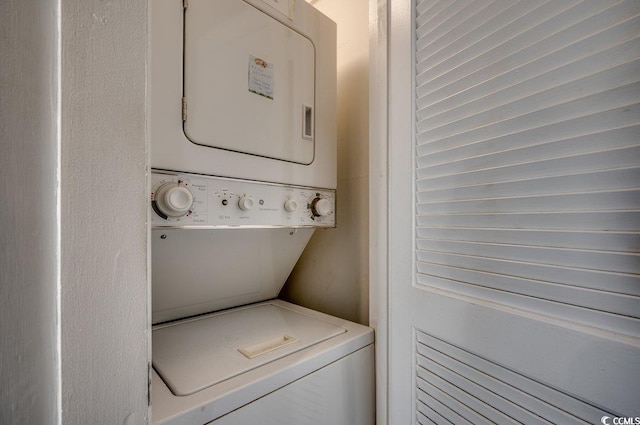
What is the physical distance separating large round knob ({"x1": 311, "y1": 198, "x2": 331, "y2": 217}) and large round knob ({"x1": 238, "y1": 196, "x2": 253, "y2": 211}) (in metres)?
0.36

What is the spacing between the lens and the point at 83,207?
19.7 inches

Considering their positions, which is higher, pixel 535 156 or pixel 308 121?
pixel 308 121

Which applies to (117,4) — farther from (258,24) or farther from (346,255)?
(346,255)

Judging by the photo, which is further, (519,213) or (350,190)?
(350,190)

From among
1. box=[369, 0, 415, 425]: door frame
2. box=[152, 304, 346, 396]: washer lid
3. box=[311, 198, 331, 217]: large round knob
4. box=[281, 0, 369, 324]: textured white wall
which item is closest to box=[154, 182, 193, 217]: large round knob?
box=[152, 304, 346, 396]: washer lid

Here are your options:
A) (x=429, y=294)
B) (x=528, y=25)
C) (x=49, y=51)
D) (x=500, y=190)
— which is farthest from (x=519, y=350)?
(x=49, y=51)

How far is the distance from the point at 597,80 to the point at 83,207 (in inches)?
43.1

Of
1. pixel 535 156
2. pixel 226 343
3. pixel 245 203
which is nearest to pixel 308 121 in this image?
pixel 245 203

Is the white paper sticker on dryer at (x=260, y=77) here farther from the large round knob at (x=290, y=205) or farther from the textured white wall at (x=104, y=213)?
the textured white wall at (x=104, y=213)

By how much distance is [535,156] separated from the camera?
0.76 metres

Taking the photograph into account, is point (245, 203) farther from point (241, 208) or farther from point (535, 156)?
point (535, 156)

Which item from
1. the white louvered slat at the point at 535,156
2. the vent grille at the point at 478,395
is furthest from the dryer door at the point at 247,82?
the vent grille at the point at 478,395

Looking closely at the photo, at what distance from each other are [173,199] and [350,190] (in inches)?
39.6

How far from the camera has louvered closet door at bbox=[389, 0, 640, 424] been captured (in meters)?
0.63
